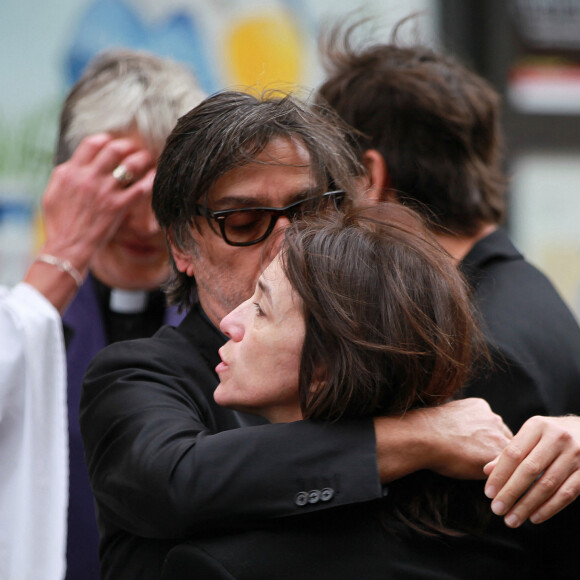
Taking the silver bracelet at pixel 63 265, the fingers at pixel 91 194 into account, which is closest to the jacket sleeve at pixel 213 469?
the silver bracelet at pixel 63 265

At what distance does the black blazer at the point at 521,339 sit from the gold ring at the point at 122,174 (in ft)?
3.01

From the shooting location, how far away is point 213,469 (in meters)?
1.48

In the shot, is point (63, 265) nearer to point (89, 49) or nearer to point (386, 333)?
point (386, 333)

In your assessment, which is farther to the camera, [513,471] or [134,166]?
[134,166]

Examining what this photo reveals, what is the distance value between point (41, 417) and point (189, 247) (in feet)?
1.90

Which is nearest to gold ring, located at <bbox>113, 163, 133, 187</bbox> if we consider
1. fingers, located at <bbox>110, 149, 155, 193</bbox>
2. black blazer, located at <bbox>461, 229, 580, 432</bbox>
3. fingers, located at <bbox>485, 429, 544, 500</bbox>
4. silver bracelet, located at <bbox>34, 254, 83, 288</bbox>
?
fingers, located at <bbox>110, 149, 155, 193</bbox>

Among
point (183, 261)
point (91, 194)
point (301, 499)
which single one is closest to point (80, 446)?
point (91, 194)

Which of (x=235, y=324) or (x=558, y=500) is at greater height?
(x=235, y=324)

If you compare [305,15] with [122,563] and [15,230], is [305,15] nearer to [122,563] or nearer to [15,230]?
[15,230]

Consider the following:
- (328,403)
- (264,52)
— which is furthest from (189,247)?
(264,52)

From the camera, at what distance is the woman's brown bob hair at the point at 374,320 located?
1.49m

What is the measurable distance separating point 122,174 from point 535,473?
4.93 ft

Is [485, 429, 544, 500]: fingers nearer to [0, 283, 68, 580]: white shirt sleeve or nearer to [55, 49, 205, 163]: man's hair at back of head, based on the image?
[0, 283, 68, 580]: white shirt sleeve

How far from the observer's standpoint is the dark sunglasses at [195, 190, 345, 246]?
183cm
